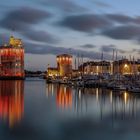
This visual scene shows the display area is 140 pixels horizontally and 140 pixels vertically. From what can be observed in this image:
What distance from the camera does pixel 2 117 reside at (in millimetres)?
26594

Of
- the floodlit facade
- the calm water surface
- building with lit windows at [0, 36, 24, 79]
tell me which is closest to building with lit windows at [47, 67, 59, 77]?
the floodlit facade

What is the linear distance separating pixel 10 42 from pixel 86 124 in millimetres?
149437

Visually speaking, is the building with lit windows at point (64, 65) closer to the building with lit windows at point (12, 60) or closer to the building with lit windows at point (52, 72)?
the building with lit windows at point (52, 72)

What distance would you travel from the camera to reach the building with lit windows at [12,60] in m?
158

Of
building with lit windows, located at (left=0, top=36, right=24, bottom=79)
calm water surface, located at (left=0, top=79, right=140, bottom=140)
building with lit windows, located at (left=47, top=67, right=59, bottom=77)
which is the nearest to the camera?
calm water surface, located at (left=0, top=79, right=140, bottom=140)

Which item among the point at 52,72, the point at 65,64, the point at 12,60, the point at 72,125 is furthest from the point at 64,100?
the point at 12,60

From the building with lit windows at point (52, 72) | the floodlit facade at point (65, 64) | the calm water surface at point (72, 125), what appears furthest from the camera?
the building with lit windows at point (52, 72)

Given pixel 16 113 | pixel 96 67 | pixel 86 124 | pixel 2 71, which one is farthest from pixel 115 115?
pixel 2 71

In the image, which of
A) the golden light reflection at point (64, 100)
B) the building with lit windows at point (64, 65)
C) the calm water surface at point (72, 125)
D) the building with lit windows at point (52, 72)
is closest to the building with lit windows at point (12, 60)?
the building with lit windows at point (52, 72)

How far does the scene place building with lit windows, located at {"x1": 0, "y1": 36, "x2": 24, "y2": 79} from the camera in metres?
158

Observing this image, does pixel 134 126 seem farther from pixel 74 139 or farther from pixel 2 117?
pixel 2 117

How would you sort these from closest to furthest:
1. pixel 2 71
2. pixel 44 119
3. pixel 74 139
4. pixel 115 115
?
1. pixel 74 139
2. pixel 44 119
3. pixel 115 115
4. pixel 2 71

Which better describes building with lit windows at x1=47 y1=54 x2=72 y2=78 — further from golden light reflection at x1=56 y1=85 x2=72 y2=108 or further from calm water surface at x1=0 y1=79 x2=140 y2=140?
calm water surface at x1=0 y1=79 x2=140 y2=140

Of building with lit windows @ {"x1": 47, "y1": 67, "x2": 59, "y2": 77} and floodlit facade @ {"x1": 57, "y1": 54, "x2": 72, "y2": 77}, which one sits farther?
building with lit windows @ {"x1": 47, "y1": 67, "x2": 59, "y2": 77}
